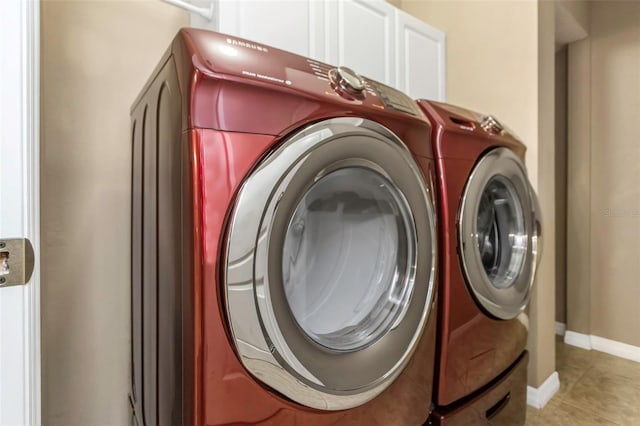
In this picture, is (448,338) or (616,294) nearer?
(448,338)

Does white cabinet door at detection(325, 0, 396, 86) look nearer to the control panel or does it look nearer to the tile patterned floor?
the control panel

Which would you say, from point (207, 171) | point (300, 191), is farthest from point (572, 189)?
point (207, 171)

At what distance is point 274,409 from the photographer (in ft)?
2.12

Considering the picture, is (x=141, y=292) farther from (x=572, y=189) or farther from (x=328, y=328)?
(x=572, y=189)

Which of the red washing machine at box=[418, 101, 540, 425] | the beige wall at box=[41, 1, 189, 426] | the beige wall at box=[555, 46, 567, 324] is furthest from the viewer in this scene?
the beige wall at box=[555, 46, 567, 324]

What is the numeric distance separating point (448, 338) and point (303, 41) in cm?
122

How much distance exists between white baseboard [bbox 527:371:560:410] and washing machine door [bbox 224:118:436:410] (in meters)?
1.50

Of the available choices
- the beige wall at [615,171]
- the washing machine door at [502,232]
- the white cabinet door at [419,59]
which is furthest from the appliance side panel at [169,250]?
the beige wall at [615,171]

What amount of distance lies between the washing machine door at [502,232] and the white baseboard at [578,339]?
6.21 ft

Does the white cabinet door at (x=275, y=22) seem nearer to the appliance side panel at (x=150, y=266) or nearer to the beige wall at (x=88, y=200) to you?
the beige wall at (x=88, y=200)

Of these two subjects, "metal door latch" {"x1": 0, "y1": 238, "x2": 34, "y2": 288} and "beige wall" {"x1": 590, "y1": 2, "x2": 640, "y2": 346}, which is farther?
"beige wall" {"x1": 590, "y1": 2, "x2": 640, "y2": 346}

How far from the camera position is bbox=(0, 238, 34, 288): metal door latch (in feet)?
2.28

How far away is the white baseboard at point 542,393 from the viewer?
1.88 metres

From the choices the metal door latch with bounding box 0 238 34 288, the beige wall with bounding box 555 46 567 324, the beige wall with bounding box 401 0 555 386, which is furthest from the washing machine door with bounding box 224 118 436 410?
the beige wall with bounding box 555 46 567 324
